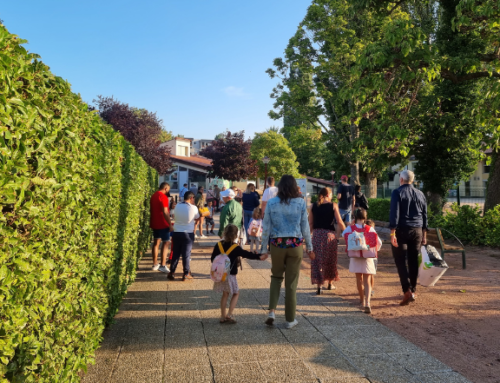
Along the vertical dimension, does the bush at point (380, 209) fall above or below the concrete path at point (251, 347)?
above

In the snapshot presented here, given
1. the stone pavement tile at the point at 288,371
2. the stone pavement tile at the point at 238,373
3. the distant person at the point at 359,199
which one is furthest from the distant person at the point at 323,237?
the distant person at the point at 359,199

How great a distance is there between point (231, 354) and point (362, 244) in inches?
110

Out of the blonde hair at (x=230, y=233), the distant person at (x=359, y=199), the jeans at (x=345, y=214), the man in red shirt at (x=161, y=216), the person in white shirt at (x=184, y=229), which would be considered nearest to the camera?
the blonde hair at (x=230, y=233)

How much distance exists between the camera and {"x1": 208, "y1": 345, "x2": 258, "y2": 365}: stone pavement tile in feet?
13.7

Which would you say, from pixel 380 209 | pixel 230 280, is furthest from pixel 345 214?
pixel 230 280

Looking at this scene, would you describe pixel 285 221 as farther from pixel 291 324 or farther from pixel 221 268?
pixel 291 324

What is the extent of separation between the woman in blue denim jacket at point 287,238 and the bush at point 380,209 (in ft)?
46.7

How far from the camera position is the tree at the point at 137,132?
30.2 meters

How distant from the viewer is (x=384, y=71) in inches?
450

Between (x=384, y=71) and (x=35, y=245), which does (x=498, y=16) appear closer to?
(x=384, y=71)

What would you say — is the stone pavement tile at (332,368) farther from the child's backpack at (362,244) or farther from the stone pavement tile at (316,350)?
the child's backpack at (362,244)

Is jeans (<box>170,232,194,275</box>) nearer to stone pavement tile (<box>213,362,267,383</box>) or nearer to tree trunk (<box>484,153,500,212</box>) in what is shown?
stone pavement tile (<box>213,362,267,383</box>)

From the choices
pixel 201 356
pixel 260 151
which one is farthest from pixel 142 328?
pixel 260 151

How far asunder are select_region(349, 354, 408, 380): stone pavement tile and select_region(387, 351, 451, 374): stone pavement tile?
8cm
